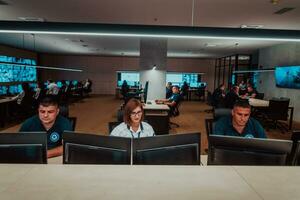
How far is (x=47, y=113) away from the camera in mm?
2426

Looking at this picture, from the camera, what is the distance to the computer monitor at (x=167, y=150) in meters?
1.39

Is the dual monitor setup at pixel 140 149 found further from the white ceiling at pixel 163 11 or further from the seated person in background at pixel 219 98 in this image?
the seated person in background at pixel 219 98

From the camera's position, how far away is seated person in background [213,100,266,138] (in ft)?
8.26

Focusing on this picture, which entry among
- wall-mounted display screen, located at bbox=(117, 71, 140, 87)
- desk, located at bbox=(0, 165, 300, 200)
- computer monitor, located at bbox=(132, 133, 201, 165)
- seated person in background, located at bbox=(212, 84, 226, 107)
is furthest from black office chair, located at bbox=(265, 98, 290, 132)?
wall-mounted display screen, located at bbox=(117, 71, 140, 87)

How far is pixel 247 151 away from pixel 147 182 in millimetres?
661

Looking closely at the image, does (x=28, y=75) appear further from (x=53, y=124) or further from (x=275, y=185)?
(x=275, y=185)

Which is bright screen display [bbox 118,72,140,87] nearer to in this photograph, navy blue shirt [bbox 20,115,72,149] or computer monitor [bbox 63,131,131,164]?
navy blue shirt [bbox 20,115,72,149]

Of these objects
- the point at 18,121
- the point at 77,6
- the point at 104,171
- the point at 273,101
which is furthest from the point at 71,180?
the point at 18,121

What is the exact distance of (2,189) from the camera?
1170 millimetres

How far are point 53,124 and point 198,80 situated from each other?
49.4 feet

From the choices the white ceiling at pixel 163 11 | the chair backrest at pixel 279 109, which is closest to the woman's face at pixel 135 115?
the white ceiling at pixel 163 11

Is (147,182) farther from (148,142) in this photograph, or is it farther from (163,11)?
(163,11)

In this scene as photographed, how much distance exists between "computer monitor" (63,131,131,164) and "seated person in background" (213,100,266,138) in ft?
4.91

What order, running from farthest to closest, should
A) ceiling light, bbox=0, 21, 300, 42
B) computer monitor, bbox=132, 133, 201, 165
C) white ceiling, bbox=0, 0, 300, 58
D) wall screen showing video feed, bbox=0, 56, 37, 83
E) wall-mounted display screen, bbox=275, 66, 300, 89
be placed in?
wall screen showing video feed, bbox=0, 56, 37, 83
wall-mounted display screen, bbox=275, 66, 300, 89
white ceiling, bbox=0, 0, 300, 58
ceiling light, bbox=0, 21, 300, 42
computer monitor, bbox=132, 133, 201, 165
